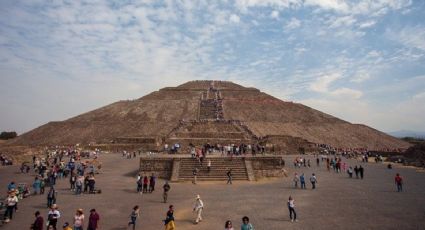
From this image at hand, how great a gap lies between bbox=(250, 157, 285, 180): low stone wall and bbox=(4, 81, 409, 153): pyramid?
15.8 metres

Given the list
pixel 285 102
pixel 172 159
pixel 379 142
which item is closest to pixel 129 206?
pixel 172 159

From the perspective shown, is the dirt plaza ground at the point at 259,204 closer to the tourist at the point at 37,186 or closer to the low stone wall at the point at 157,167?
the tourist at the point at 37,186

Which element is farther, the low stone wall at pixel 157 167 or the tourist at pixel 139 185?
the low stone wall at pixel 157 167

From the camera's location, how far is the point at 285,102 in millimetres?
72188

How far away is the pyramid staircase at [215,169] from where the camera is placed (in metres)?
22.1

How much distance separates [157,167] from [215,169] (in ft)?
12.9

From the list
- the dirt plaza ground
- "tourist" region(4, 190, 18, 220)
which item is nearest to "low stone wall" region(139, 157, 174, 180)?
the dirt plaza ground

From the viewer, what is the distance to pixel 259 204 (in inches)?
591

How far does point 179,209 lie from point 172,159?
9323 millimetres

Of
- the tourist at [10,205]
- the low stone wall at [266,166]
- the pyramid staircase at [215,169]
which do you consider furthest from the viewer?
the low stone wall at [266,166]

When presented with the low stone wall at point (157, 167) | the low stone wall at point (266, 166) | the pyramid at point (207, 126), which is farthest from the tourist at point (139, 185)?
the pyramid at point (207, 126)

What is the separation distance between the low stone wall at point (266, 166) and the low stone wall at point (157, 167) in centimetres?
578

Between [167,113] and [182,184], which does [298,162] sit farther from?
[167,113]

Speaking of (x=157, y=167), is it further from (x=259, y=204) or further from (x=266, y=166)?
(x=259, y=204)
